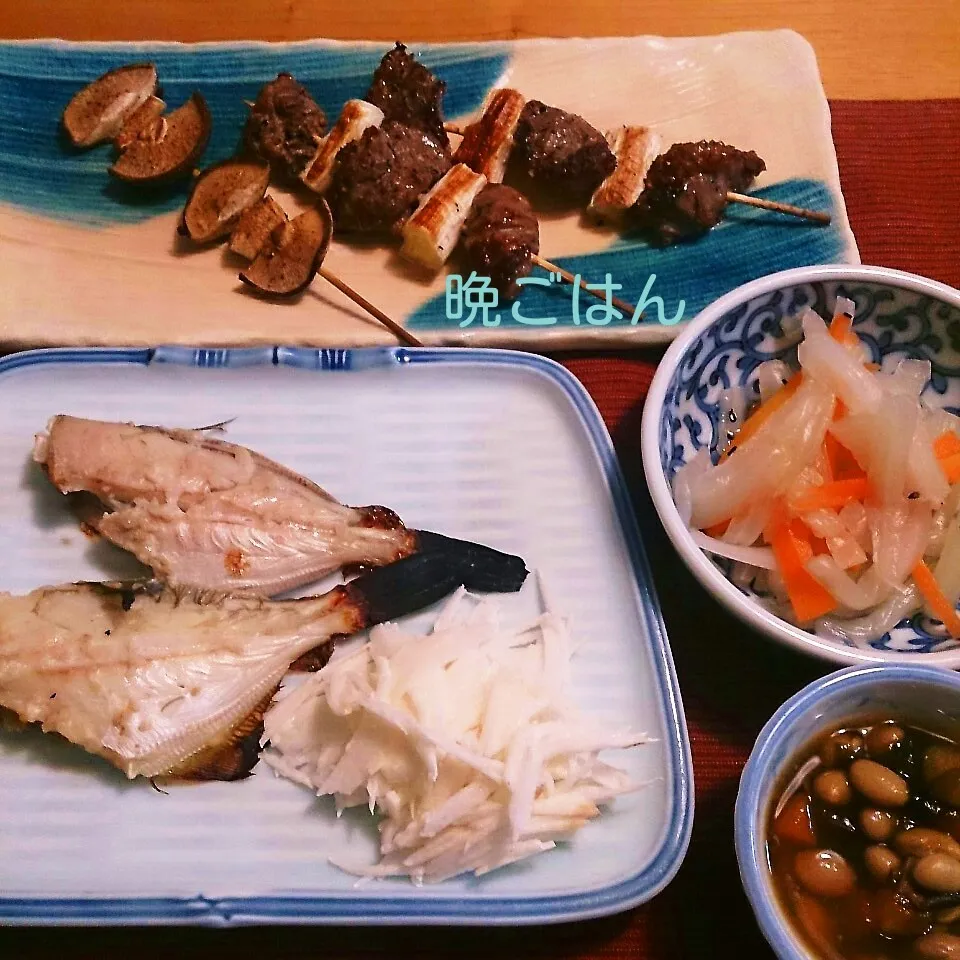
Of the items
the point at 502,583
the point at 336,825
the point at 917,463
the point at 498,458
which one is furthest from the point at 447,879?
the point at 917,463

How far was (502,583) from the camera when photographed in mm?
1978

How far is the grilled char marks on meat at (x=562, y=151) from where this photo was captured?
2.62m

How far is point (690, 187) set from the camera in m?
2.56

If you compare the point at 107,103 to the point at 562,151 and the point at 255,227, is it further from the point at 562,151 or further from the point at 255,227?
the point at 562,151

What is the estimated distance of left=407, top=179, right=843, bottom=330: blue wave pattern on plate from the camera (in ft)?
8.27

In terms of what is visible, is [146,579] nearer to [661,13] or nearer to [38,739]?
[38,739]

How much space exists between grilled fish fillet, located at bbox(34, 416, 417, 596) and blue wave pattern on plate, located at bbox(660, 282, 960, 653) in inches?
30.6

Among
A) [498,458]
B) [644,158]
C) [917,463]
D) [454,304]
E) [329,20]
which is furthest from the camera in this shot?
[329,20]

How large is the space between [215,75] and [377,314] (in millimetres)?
1288

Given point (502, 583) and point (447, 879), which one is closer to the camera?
point (447, 879)

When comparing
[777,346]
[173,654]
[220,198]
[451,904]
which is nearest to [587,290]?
[777,346]

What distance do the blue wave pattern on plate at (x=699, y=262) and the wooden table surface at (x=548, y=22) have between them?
0.84 m

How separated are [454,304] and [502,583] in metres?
0.96

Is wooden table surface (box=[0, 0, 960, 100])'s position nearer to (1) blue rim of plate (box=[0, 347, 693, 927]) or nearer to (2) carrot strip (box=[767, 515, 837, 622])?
(2) carrot strip (box=[767, 515, 837, 622])
